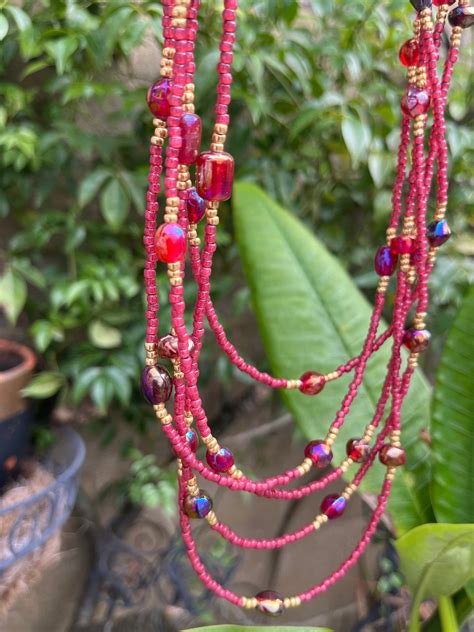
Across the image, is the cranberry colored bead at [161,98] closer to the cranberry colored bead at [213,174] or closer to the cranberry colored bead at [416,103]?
the cranberry colored bead at [213,174]

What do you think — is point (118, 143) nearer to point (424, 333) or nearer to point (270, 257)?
point (270, 257)

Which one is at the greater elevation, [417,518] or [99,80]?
[99,80]

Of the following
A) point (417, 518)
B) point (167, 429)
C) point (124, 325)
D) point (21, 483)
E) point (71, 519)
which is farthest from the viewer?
point (71, 519)

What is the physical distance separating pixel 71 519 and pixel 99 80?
2.16 feet

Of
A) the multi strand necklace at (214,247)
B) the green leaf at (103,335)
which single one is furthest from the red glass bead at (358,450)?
the green leaf at (103,335)

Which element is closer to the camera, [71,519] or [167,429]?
[167,429]

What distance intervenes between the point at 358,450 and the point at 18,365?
438 mm

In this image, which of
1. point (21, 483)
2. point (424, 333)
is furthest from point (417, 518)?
point (21, 483)

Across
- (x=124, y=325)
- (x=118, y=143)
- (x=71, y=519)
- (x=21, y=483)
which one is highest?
(x=118, y=143)

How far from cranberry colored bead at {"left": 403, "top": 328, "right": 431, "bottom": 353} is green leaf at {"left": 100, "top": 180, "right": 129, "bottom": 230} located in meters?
0.39

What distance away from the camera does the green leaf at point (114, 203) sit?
25.3 inches

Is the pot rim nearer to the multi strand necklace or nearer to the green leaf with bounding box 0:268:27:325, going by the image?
the green leaf with bounding box 0:268:27:325

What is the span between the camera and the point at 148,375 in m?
0.30

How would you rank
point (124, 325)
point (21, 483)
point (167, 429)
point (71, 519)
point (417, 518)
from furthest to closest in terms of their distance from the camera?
1. point (71, 519)
2. point (124, 325)
3. point (21, 483)
4. point (417, 518)
5. point (167, 429)
